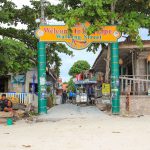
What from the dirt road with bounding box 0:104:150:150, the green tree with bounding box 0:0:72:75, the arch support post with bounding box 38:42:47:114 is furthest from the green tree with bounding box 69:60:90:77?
the dirt road with bounding box 0:104:150:150

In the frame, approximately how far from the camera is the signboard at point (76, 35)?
20594mm

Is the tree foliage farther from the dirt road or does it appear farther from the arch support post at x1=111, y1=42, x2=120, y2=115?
the arch support post at x1=111, y1=42, x2=120, y2=115

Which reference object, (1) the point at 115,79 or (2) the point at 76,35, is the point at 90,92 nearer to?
(1) the point at 115,79

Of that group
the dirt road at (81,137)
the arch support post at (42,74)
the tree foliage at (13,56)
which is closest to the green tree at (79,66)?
the tree foliage at (13,56)

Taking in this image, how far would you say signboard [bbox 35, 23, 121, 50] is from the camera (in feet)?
67.6

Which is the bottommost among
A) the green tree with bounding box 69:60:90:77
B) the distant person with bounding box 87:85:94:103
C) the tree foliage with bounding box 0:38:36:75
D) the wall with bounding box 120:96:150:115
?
the wall with bounding box 120:96:150:115

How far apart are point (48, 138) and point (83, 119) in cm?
617

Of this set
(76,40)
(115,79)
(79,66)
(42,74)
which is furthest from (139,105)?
(79,66)

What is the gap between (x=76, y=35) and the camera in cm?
2073

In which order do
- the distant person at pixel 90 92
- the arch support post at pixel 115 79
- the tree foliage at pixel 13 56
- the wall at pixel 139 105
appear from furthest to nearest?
the distant person at pixel 90 92
the wall at pixel 139 105
the arch support post at pixel 115 79
the tree foliage at pixel 13 56

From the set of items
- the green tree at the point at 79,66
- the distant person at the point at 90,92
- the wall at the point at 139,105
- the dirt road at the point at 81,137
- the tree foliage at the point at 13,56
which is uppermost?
the green tree at the point at 79,66

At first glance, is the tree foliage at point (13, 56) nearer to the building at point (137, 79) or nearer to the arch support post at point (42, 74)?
the arch support post at point (42, 74)

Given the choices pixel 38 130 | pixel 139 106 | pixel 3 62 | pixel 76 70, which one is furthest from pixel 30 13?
pixel 76 70

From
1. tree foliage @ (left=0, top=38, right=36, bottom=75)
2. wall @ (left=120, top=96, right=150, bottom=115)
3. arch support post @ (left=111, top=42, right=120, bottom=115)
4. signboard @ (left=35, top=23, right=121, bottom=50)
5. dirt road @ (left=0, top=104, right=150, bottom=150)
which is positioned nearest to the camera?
dirt road @ (left=0, top=104, right=150, bottom=150)
